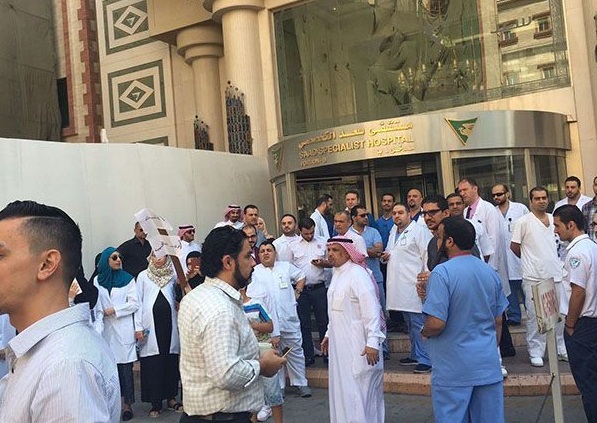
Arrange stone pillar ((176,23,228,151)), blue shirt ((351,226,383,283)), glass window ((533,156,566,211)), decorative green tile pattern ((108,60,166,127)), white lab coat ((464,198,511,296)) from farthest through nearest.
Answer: decorative green tile pattern ((108,60,166,127)) → stone pillar ((176,23,228,151)) → glass window ((533,156,566,211)) → blue shirt ((351,226,383,283)) → white lab coat ((464,198,511,296))

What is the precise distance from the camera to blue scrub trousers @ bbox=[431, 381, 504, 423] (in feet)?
13.3

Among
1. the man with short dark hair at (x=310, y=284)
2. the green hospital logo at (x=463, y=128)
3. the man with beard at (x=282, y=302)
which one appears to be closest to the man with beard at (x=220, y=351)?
the man with beard at (x=282, y=302)

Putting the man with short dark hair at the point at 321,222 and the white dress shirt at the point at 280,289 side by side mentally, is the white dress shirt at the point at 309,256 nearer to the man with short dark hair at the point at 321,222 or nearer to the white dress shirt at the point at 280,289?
the man with short dark hair at the point at 321,222

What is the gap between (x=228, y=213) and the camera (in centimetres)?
935

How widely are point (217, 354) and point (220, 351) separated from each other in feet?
0.07

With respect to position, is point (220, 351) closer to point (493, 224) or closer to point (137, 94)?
point (493, 224)

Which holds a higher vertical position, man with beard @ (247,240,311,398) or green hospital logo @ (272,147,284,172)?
green hospital logo @ (272,147,284,172)

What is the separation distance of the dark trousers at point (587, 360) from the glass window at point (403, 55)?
9475 millimetres

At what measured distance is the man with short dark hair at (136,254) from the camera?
848 centimetres

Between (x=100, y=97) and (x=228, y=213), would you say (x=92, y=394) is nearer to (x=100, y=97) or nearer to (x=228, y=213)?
(x=228, y=213)

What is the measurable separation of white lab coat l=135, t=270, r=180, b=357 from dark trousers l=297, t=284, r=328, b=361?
175cm

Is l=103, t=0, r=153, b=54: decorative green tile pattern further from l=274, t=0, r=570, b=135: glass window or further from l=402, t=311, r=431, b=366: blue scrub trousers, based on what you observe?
l=402, t=311, r=431, b=366: blue scrub trousers

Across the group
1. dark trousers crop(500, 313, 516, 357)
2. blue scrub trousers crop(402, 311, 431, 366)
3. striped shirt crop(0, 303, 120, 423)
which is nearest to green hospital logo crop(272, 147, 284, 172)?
blue scrub trousers crop(402, 311, 431, 366)

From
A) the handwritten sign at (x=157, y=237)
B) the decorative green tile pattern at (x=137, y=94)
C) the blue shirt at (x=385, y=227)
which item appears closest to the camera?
the handwritten sign at (x=157, y=237)
